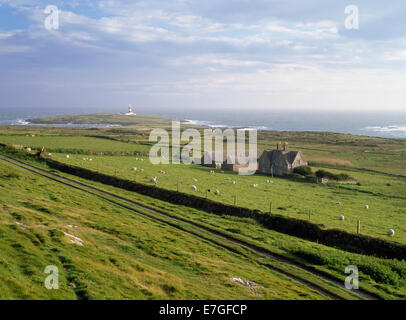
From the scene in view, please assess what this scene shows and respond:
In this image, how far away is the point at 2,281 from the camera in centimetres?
1261

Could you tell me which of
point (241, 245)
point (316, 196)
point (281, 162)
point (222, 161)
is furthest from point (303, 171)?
point (241, 245)

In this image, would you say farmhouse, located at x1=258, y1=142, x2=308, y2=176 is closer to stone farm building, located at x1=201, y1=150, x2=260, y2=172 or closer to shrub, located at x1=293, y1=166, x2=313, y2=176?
shrub, located at x1=293, y1=166, x2=313, y2=176

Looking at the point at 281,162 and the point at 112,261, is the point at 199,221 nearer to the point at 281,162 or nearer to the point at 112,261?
the point at 112,261

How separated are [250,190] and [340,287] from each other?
3146cm

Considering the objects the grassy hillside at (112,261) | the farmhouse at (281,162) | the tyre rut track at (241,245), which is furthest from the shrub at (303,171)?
the grassy hillside at (112,261)

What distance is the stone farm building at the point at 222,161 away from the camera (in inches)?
3155

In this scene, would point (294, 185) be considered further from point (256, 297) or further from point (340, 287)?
point (256, 297)

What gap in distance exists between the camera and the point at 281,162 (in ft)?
257

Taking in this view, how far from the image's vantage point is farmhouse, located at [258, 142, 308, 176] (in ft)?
254

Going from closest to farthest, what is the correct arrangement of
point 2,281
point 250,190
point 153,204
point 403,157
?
point 2,281
point 153,204
point 250,190
point 403,157

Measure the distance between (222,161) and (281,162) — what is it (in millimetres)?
14709

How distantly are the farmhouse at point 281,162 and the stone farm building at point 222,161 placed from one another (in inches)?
121

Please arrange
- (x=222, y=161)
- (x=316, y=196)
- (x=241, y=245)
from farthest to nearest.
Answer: (x=222, y=161), (x=316, y=196), (x=241, y=245)
